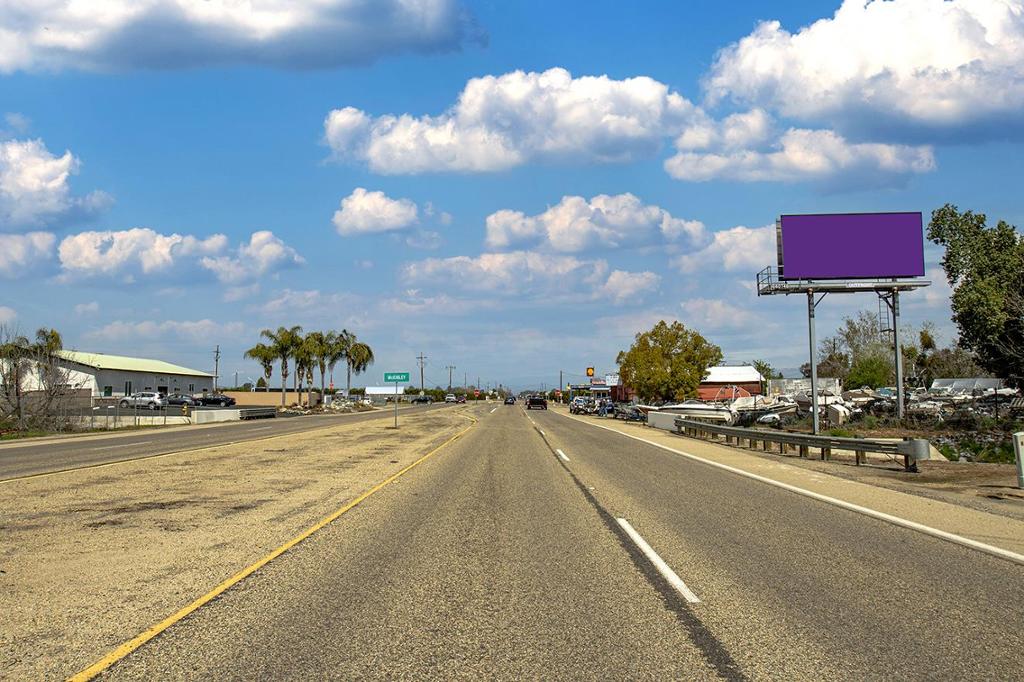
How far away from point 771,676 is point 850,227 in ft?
130

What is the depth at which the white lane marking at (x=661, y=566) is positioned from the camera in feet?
24.0

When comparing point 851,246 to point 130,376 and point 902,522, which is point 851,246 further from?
point 130,376

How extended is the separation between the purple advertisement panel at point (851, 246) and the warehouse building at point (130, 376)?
68.8 metres

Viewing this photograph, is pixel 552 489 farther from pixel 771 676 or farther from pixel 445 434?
pixel 445 434

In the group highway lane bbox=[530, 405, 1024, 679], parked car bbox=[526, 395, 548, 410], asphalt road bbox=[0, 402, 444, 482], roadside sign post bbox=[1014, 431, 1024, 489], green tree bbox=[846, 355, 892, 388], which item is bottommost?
parked car bbox=[526, 395, 548, 410]

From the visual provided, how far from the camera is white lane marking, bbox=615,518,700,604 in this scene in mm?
7316

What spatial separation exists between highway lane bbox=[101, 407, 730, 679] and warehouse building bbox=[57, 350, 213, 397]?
81402 millimetres

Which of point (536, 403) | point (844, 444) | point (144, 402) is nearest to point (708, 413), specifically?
point (844, 444)

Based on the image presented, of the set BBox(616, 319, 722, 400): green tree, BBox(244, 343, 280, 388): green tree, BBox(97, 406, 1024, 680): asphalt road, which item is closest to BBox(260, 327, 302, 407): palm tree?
BBox(244, 343, 280, 388): green tree

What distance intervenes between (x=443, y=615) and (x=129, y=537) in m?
5.90

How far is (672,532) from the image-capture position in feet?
35.1

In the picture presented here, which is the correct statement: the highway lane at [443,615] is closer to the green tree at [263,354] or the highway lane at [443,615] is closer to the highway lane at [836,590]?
the highway lane at [836,590]

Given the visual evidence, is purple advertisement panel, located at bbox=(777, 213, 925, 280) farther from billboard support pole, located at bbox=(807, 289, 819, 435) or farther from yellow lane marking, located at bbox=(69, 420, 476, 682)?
yellow lane marking, located at bbox=(69, 420, 476, 682)

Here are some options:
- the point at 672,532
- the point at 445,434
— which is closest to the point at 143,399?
the point at 445,434
